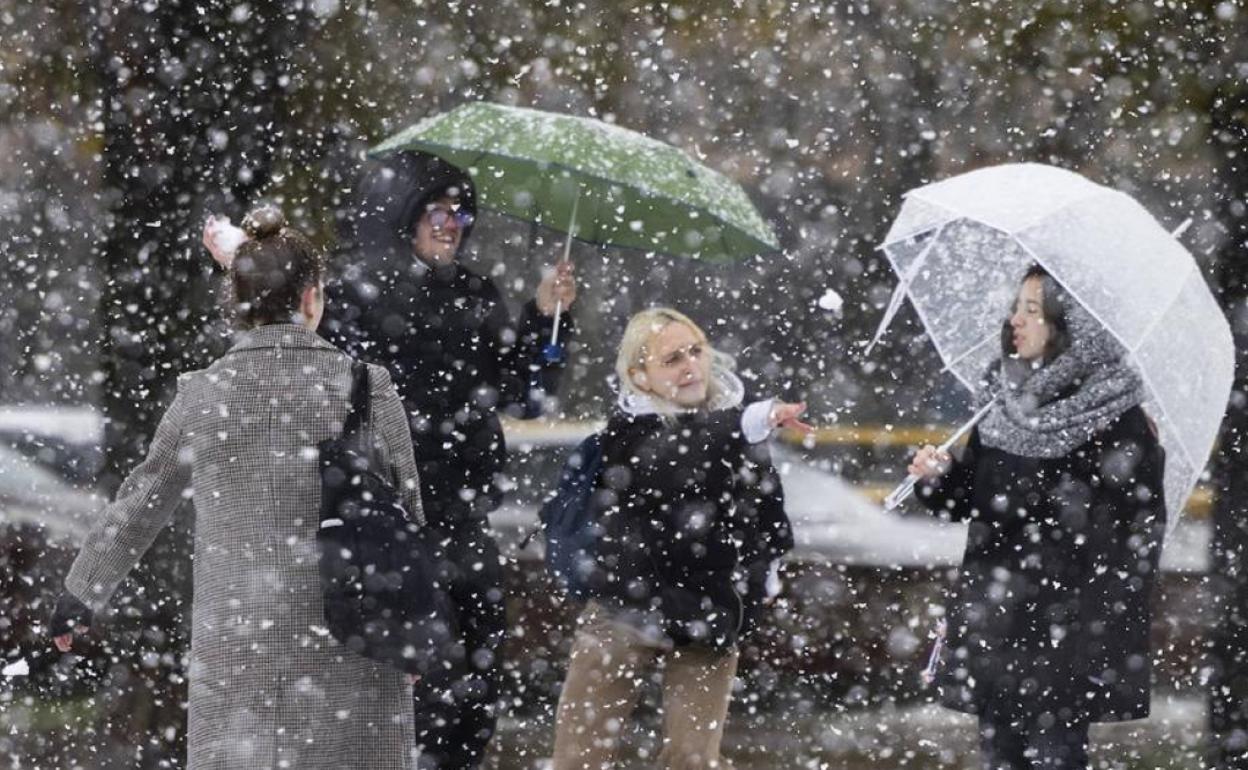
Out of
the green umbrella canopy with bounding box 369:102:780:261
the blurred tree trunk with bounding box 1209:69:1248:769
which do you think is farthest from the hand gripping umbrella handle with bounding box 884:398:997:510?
the blurred tree trunk with bounding box 1209:69:1248:769

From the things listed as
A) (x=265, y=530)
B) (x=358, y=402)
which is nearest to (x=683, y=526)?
(x=358, y=402)

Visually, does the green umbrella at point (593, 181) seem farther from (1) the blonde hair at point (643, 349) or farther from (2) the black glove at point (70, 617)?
(2) the black glove at point (70, 617)

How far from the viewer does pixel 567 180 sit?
6.82 m

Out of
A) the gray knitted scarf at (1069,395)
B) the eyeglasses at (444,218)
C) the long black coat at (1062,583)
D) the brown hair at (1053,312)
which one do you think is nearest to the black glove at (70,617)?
the eyeglasses at (444,218)

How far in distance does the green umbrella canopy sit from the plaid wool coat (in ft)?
5.67

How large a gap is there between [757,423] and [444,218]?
3.98 ft

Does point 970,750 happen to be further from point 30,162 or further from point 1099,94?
point 30,162

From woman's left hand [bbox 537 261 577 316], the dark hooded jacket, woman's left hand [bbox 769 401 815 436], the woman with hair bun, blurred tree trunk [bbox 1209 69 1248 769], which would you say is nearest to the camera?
the woman with hair bun

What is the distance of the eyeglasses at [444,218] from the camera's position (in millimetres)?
6086

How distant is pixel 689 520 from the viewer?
18.5 feet

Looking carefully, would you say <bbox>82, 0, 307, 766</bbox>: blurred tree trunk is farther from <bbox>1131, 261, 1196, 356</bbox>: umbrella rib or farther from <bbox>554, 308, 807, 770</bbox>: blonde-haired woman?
<bbox>1131, 261, 1196, 356</bbox>: umbrella rib

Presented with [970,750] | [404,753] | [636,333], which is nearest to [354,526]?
[404,753]

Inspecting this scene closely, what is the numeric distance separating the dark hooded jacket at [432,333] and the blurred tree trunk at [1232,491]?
246 centimetres

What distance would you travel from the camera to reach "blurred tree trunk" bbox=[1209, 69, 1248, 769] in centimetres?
667
